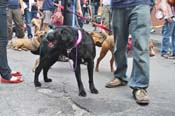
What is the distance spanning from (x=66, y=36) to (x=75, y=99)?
78 cm

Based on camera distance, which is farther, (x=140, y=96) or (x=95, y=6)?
(x=95, y=6)

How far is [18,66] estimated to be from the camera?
7.28m

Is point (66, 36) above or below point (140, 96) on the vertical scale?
above

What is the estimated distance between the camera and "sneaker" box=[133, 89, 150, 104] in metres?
4.74

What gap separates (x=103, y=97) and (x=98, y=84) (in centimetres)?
78

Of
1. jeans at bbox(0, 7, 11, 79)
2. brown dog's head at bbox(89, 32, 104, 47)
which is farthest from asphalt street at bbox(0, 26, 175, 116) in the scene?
brown dog's head at bbox(89, 32, 104, 47)

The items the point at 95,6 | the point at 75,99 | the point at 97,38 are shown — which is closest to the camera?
the point at 75,99

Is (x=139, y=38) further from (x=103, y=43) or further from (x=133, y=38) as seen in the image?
(x=103, y=43)

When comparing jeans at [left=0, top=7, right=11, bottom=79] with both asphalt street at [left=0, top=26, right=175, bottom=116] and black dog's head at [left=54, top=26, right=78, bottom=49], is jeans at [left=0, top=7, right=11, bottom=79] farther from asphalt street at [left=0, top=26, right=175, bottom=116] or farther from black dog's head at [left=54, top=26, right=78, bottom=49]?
black dog's head at [left=54, top=26, right=78, bottom=49]

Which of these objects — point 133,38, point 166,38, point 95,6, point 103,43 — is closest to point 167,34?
point 166,38

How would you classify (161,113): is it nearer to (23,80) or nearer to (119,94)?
(119,94)

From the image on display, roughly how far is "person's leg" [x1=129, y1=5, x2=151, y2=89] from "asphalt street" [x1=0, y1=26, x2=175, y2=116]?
31 cm

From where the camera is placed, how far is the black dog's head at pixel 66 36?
16.4 ft

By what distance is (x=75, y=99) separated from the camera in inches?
196
